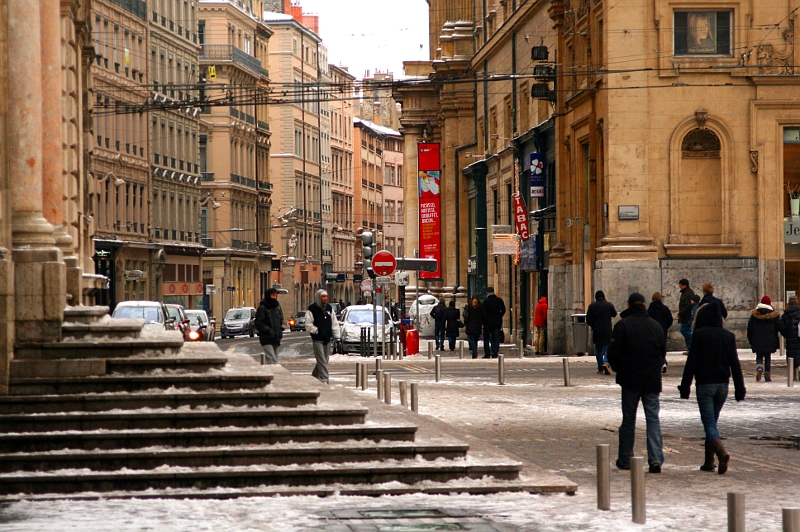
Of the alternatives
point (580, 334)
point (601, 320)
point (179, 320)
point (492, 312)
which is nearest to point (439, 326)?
point (492, 312)

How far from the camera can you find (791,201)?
3988 cm

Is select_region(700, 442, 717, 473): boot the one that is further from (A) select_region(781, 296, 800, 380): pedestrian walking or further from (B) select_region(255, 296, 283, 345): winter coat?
(A) select_region(781, 296, 800, 380): pedestrian walking

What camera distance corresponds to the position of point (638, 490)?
39.5 ft

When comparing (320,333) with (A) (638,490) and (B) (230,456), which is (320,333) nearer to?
(B) (230,456)

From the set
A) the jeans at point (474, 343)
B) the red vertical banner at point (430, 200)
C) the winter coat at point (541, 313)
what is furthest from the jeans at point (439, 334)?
the red vertical banner at point (430, 200)

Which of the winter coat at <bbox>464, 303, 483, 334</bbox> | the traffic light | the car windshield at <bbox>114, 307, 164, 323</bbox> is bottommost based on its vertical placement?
the winter coat at <bbox>464, 303, 483, 334</bbox>

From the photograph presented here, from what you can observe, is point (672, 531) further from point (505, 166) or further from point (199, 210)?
point (199, 210)

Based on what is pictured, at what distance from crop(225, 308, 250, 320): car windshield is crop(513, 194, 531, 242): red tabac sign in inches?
1364

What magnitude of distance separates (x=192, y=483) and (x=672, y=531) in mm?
4555

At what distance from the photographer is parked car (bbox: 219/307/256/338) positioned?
81125 millimetres

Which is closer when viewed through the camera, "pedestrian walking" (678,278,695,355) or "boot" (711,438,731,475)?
"boot" (711,438,731,475)

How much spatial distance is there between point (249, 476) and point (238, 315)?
69.5 metres

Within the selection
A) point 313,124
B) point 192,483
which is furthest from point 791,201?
point 313,124

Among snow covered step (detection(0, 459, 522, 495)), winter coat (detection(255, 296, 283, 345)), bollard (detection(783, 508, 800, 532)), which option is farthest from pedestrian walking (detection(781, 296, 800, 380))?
bollard (detection(783, 508, 800, 532))
